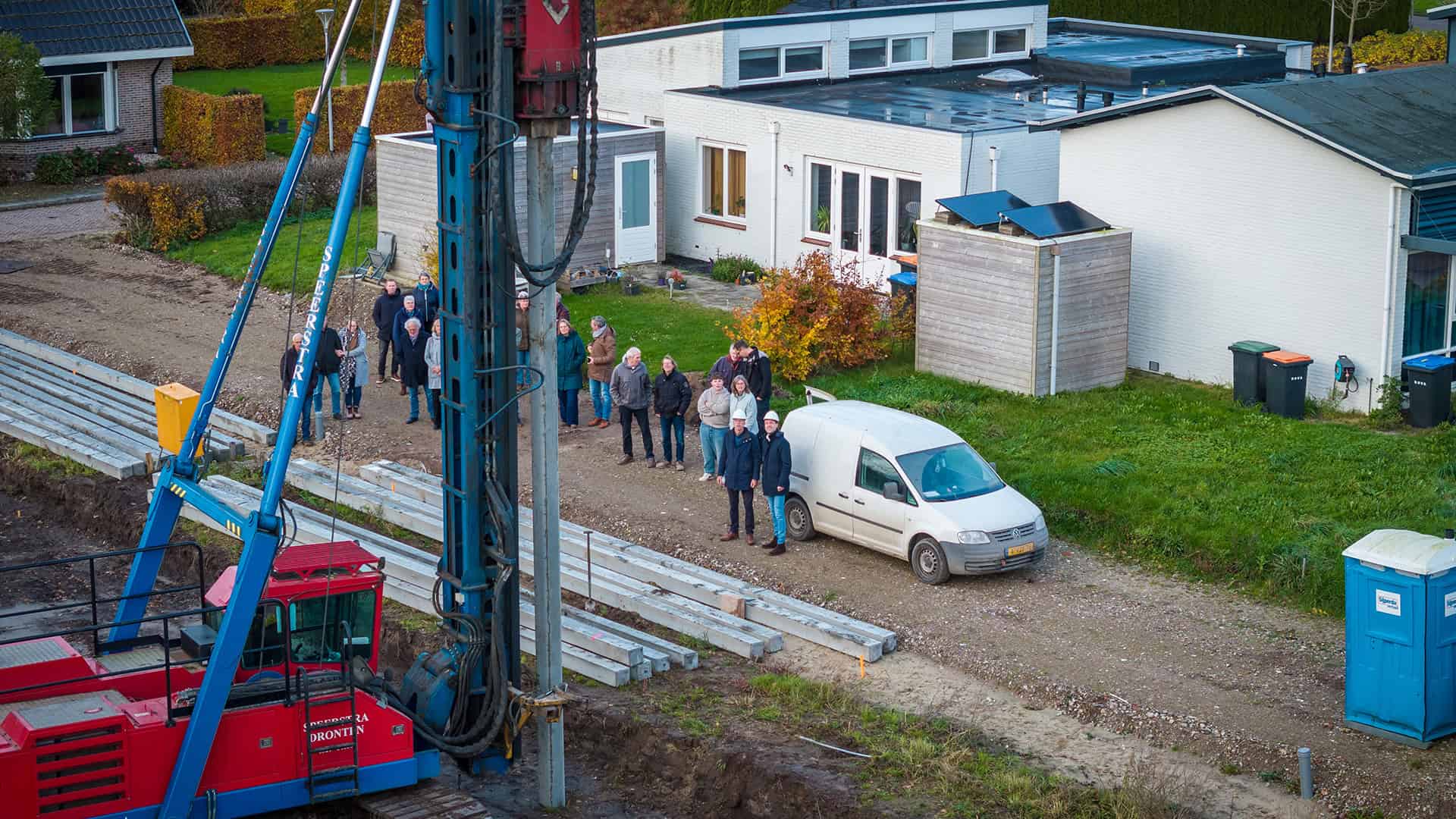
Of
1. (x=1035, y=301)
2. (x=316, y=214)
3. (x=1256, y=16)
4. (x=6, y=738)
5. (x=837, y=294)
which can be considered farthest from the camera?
(x=1256, y=16)

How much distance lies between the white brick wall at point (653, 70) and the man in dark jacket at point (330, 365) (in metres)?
12.3

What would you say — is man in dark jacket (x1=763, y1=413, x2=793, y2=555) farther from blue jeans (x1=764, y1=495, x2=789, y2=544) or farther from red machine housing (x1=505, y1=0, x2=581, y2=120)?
red machine housing (x1=505, y1=0, x2=581, y2=120)

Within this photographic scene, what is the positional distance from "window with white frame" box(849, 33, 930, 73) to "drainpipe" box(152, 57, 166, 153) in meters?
18.0

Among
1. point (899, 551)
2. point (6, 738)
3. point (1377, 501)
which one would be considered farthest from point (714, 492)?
point (6, 738)

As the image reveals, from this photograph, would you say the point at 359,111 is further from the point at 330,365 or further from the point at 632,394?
the point at 632,394

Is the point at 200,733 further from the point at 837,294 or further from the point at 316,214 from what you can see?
the point at 316,214

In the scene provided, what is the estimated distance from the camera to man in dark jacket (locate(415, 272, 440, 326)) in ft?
79.7

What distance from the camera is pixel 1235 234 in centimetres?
2438

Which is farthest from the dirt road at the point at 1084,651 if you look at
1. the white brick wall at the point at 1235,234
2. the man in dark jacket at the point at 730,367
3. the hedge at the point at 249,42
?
the hedge at the point at 249,42

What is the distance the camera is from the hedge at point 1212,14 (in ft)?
174

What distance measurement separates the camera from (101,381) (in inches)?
1029

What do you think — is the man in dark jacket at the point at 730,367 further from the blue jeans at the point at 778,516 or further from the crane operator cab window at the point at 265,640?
the crane operator cab window at the point at 265,640

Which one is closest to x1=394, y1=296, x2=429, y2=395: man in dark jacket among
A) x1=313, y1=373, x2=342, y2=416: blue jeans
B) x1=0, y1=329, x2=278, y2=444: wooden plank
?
x1=313, y1=373, x2=342, y2=416: blue jeans

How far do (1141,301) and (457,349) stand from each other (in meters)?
14.6
